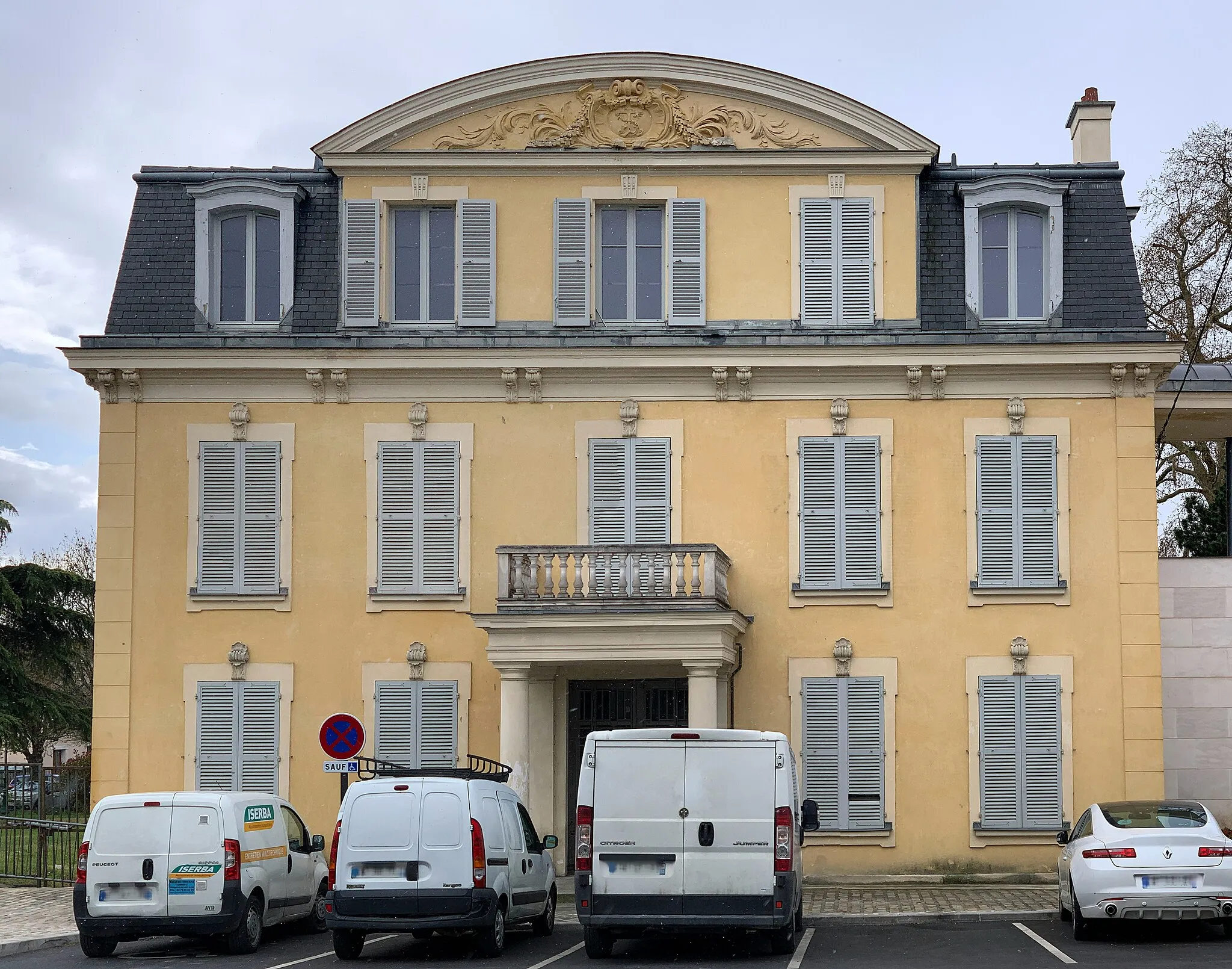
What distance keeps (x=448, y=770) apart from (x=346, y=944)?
3457mm

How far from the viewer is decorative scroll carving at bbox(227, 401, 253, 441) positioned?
2392 centimetres

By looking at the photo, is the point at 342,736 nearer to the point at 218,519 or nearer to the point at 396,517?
the point at 396,517

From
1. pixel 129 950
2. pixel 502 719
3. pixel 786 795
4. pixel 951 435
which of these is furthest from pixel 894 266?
pixel 129 950

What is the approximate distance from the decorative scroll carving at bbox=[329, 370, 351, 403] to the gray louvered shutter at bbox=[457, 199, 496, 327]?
2.06 metres

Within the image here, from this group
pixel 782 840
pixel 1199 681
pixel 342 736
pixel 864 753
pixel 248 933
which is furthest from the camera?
pixel 1199 681

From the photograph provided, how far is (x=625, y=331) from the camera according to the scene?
24.1 metres

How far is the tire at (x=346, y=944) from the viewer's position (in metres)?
16.2

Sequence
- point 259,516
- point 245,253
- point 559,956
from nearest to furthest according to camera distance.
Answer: point 559,956 → point 259,516 → point 245,253

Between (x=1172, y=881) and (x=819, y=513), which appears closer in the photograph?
(x=1172, y=881)

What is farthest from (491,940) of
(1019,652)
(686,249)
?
(686,249)

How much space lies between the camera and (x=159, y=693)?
23750 mm

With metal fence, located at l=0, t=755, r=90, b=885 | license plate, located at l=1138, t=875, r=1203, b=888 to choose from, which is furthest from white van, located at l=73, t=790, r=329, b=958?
license plate, located at l=1138, t=875, r=1203, b=888

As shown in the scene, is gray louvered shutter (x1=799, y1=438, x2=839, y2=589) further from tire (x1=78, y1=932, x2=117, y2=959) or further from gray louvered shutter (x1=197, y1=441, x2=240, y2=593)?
tire (x1=78, y1=932, x2=117, y2=959)

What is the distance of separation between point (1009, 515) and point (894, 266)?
4.00 metres
